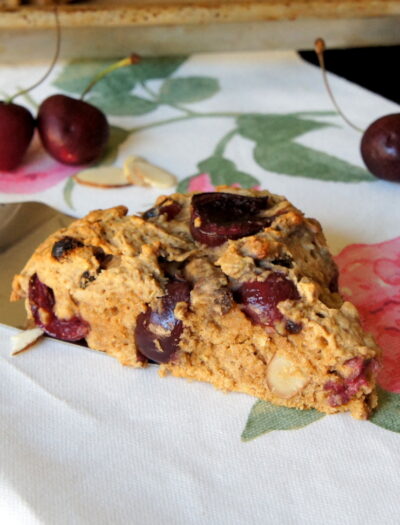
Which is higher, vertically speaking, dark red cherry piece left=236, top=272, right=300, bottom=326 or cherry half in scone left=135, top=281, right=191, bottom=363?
dark red cherry piece left=236, top=272, right=300, bottom=326

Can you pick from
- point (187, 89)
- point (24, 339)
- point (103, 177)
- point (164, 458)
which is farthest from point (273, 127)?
point (164, 458)

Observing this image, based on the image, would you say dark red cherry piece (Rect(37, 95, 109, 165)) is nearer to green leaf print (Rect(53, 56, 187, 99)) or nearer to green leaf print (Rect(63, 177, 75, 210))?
green leaf print (Rect(63, 177, 75, 210))

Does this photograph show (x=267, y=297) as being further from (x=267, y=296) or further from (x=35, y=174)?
(x=35, y=174)

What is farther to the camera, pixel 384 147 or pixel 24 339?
pixel 384 147

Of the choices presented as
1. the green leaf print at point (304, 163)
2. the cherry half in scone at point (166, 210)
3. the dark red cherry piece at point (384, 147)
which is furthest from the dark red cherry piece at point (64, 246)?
the dark red cherry piece at point (384, 147)

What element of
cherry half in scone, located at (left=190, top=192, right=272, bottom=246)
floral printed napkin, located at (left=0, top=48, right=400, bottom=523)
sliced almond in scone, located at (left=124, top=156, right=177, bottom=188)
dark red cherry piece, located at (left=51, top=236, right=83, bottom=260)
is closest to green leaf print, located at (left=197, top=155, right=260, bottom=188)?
floral printed napkin, located at (left=0, top=48, right=400, bottom=523)

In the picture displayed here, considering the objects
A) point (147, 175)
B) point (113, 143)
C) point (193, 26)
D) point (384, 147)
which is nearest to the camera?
point (384, 147)
